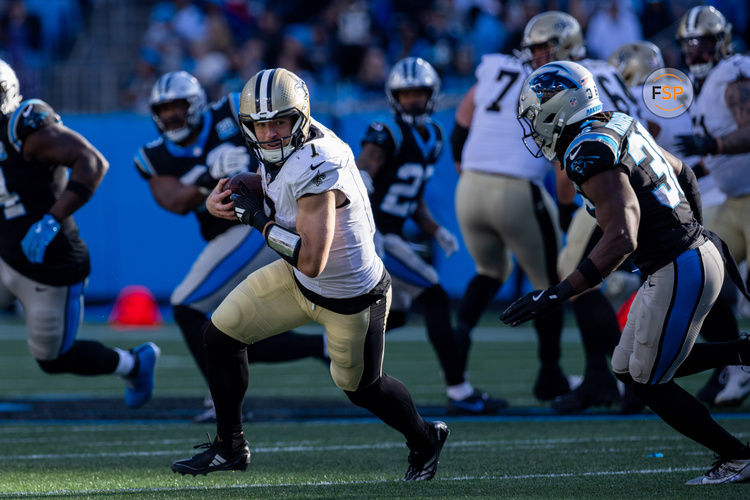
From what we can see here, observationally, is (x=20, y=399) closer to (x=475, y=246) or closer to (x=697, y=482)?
(x=475, y=246)

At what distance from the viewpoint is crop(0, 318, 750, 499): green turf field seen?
153 inches

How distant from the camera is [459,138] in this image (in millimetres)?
6629

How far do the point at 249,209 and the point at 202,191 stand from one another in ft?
6.51

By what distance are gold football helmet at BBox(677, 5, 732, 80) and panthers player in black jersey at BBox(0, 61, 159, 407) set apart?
3067 mm

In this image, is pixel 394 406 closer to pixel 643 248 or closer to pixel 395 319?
pixel 643 248

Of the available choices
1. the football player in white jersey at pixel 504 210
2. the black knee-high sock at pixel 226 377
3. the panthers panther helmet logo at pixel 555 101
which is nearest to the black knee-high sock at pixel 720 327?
the football player in white jersey at pixel 504 210

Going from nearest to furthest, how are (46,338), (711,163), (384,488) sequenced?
(384,488)
(46,338)
(711,163)

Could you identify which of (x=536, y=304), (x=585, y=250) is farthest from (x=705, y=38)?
(x=536, y=304)

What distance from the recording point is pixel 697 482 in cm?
391

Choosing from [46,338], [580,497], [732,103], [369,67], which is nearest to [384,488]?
[580,497]

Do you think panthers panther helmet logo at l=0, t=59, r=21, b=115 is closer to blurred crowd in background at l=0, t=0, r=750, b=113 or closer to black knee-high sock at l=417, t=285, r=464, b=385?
black knee-high sock at l=417, t=285, r=464, b=385

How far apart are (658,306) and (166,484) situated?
1.78 meters

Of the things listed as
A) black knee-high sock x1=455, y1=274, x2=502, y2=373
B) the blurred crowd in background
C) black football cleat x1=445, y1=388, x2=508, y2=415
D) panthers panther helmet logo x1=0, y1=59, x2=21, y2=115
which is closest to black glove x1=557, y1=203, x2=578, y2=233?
black knee-high sock x1=455, y1=274, x2=502, y2=373

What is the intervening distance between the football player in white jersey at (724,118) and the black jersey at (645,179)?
181cm
